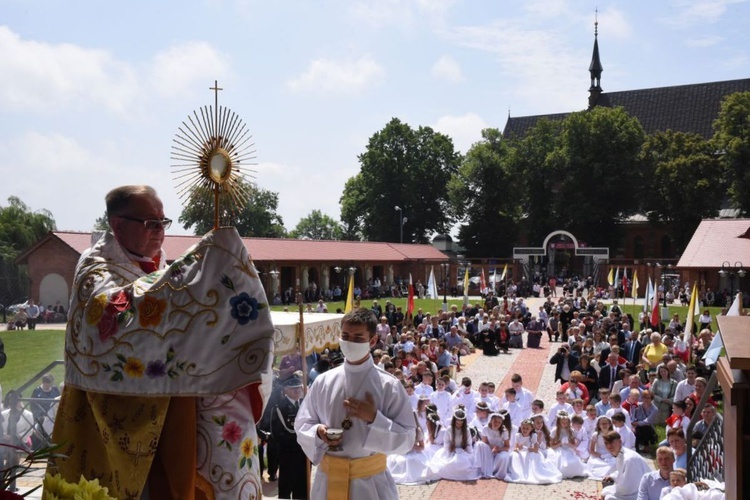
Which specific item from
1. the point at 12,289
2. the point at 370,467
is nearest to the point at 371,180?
the point at 12,289

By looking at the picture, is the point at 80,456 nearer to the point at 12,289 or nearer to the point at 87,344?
the point at 87,344

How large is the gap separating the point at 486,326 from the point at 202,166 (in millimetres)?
22891

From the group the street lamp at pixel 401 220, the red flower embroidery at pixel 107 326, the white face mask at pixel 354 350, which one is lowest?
the white face mask at pixel 354 350

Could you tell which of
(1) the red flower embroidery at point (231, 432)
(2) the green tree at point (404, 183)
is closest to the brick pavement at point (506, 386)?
(1) the red flower embroidery at point (231, 432)

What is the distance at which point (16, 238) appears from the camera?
41.5 metres

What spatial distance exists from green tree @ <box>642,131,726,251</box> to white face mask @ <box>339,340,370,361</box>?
5520 cm

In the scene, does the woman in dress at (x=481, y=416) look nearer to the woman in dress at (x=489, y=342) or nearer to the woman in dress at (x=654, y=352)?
the woman in dress at (x=654, y=352)

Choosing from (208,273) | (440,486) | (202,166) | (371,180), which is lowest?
(440,486)

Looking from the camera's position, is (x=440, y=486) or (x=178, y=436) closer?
(x=178, y=436)

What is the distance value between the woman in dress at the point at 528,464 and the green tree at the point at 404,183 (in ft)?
180

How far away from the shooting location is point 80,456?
2803 mm

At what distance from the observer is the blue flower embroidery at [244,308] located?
2.69 metres

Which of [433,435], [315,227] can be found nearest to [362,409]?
[433,435]

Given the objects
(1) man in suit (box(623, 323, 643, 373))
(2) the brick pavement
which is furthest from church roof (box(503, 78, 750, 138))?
(1) man in suit (box(623, 323, 643, 373))
